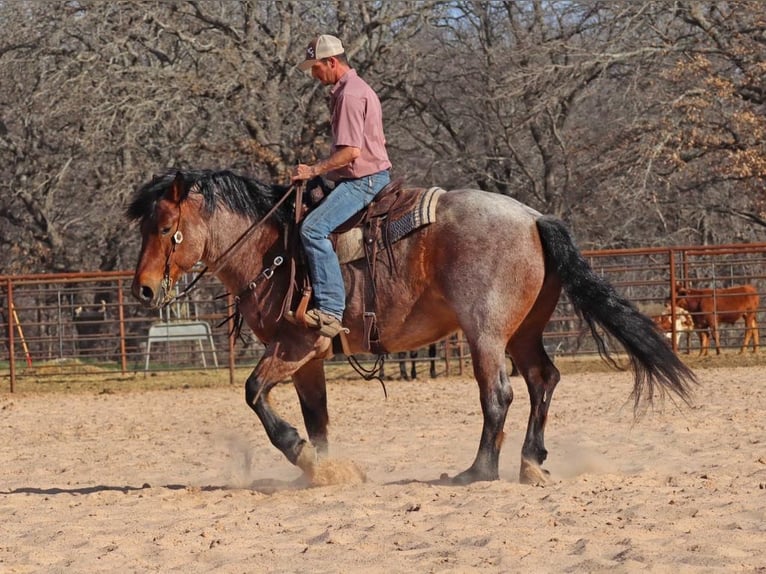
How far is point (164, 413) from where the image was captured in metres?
11.7

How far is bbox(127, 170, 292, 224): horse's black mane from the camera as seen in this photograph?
652cm

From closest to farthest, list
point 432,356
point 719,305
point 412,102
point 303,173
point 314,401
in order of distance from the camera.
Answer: point 303,173
point 314,401
point 432,356
point 719,305
point 412,102

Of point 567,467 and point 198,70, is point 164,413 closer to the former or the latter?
point 567,467

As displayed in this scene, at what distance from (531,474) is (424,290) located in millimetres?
1170

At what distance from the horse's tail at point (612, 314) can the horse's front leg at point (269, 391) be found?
4.57 ft

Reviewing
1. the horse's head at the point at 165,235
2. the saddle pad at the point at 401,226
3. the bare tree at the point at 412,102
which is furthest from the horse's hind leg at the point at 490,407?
the bare tree at the point at 412,102

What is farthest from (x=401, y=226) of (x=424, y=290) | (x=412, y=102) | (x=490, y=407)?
(x=412, y=102)

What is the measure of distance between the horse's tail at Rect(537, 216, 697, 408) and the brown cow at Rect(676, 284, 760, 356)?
10.5 m

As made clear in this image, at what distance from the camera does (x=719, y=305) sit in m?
17.7

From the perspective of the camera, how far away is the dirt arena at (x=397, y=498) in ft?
14.7

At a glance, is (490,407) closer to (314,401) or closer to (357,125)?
(314,401)

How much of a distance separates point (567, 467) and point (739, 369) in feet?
25.8

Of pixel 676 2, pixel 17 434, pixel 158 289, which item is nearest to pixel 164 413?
pixel 17 434

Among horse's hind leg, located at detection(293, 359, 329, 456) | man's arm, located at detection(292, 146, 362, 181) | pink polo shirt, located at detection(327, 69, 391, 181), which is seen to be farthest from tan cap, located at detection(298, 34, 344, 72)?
horse's hind leg, located at detection(293, 359, 329, 456)
